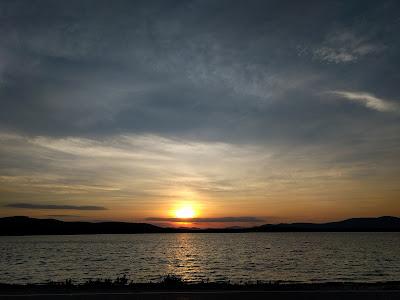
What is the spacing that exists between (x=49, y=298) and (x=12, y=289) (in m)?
3.69

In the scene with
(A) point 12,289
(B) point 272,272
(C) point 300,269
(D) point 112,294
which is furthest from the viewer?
(C) point 300,269

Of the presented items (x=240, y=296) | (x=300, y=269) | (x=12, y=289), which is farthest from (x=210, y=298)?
(x=300, y=269)

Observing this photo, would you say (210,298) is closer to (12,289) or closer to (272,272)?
(12,289)

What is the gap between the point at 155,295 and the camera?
48.5 feet

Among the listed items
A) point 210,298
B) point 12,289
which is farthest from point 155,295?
point 12,289

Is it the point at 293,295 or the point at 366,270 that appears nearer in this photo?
the point at 293,295

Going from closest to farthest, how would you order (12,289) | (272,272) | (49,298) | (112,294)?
(49,298), (112,294), (12,289), (272,272)

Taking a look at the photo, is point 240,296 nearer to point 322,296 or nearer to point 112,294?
point 322,296

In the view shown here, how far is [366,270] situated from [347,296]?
44492mm

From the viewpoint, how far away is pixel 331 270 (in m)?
54.1

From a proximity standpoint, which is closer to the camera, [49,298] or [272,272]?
[49,298]

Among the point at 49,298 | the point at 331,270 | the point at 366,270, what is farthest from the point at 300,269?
the point at 49,298

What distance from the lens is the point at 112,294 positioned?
15125 millimetres

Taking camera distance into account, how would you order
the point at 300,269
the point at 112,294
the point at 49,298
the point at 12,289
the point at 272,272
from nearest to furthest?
the point at 49,298
the point at 112,294
the point at 12,289
the point at 272,272
the point at 300,269
